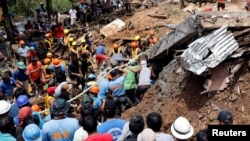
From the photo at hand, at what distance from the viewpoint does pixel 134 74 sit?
9305 millimetres

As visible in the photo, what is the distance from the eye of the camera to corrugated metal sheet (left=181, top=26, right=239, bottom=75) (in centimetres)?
732

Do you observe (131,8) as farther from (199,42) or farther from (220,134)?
(220,134)

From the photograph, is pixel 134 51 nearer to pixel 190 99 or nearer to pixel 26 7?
pixel 190 99

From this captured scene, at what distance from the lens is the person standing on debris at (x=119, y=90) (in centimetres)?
897

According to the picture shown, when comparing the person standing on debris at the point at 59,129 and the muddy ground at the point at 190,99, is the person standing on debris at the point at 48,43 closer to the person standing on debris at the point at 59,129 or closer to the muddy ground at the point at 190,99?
the muddy ground at the point at 190,99

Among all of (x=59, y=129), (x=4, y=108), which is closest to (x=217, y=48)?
(x=59, y=129)

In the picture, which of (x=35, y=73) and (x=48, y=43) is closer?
(x=35, y=73)

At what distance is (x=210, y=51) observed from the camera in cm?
750

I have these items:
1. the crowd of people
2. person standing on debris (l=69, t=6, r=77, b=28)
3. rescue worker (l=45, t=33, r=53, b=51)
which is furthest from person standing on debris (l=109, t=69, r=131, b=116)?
person standing on debris (l=69, t=6, r=77, b=28)

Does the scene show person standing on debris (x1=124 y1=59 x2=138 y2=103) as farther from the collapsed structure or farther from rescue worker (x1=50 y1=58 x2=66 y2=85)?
rescue worker (x1=50 y1=58 x2=66 y2=85)

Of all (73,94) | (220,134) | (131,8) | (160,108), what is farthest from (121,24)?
(220,134)

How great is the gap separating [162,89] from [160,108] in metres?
0.67

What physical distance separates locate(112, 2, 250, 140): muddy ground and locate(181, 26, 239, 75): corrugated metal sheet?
1.60ft

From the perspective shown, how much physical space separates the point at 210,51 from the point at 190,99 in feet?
3.43
